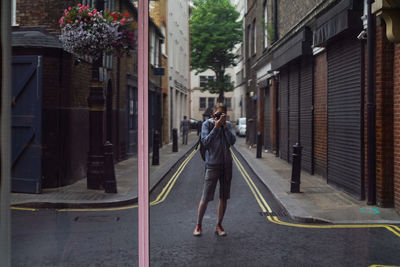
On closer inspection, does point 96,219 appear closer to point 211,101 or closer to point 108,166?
point 108,166

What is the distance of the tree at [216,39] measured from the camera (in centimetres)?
458

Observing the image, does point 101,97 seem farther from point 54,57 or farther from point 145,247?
point 145,247

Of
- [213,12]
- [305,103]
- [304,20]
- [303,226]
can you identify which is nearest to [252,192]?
[303,226]

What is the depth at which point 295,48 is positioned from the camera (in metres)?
8.88

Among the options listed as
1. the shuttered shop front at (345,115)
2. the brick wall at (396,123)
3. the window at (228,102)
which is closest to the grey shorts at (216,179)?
the window at (228,102)

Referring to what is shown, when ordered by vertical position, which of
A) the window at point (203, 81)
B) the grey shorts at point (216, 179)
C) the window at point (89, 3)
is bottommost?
the grey shorts at point (216, 179)

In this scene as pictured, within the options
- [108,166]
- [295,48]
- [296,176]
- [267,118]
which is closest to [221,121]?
[108,166]

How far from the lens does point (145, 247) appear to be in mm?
3402

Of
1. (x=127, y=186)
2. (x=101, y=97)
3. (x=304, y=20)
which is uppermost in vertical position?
(x=304, y=20)

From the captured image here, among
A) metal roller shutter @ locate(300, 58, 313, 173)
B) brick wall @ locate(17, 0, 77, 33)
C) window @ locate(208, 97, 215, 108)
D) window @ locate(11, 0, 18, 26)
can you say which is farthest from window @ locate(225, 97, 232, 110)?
metal roller shutter @ locate(300, 58, 313, 173)

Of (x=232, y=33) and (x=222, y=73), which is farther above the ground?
(x=232, y=33)

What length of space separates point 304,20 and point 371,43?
3134 millimetres

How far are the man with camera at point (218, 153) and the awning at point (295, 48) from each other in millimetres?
4851

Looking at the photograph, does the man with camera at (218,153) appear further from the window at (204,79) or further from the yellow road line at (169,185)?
the yellow road line at (169,185)
